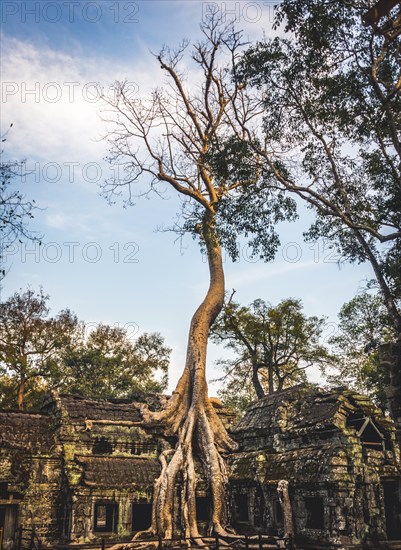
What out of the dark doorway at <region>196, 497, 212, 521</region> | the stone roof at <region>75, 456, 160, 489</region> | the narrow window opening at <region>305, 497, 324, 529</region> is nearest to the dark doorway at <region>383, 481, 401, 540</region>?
the narrow window opening at <region>305, 497, 324, 529</region>

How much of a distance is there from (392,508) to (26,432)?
1141cm

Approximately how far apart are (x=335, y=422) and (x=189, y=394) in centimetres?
645

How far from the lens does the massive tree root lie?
1562 centimetres

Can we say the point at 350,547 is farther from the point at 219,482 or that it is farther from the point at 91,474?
the point at 91,474

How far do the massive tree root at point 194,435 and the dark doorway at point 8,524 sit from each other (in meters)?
3.57

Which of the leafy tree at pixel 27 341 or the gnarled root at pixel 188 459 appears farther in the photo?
the leafy tree at pixel 27 341

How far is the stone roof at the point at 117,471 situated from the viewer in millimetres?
15648

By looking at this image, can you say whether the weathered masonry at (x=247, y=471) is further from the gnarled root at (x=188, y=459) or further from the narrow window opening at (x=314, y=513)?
the gnarled root at (x=188, y=459)

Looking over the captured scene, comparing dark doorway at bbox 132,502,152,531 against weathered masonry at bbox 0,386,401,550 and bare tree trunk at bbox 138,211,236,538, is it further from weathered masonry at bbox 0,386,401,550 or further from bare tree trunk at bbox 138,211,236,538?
bare tree trunk at bbox 138,211,236,538

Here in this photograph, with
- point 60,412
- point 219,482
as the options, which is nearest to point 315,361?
point 219,482

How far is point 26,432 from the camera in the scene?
1648 centimetres

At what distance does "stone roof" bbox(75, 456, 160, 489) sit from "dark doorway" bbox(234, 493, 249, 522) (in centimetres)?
282

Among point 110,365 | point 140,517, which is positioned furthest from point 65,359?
point 140,517

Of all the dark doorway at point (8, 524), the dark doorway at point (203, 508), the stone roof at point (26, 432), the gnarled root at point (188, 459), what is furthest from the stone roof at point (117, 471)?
the dark doorway at point (8, 524)
